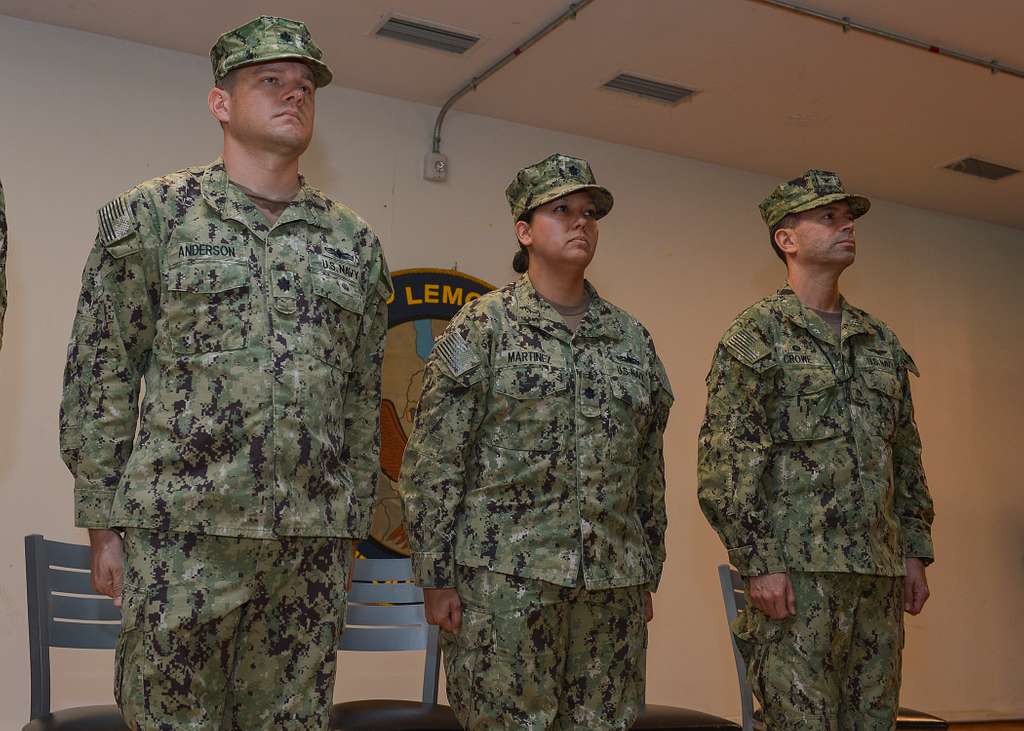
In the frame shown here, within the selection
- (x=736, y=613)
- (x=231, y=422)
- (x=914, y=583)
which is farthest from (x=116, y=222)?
(x=914, y=583)

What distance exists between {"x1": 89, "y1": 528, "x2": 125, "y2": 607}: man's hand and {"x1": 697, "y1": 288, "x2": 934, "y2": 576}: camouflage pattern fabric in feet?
4.88

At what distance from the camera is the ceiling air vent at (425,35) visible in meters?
4.23

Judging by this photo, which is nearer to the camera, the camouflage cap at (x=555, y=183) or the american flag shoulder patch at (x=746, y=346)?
the camouflage cap at (x=555, y=183)

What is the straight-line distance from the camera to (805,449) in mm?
2877

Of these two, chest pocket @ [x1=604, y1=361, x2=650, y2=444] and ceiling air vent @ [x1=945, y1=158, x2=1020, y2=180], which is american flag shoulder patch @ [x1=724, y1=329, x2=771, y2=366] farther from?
ceiling air vent @ [x1=945, y1=158, x2=1020, y2=180]

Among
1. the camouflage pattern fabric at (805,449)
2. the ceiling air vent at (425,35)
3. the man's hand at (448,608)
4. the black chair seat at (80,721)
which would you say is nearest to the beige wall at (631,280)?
the ceiling air vent at (425,35)

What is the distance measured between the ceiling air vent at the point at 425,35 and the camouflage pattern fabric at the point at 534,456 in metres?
1.87

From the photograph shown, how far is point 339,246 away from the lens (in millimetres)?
2217

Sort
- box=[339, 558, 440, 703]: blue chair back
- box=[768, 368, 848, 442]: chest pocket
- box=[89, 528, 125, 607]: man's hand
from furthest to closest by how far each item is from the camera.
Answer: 1. box=[339, 558, 440, 703]: blue chair back
2. box=[768, 368, 848, 442]: chest pocket
3. box=[89, 528, 125, 607]: man's hand

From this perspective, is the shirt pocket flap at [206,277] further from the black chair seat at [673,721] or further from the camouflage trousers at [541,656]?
the black chair seat at [673,721]

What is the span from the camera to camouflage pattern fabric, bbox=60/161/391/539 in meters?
1.97

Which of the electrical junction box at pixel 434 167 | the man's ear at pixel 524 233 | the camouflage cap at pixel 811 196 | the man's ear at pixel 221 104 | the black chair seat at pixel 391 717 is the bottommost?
the black chair seat at pixel 391 717

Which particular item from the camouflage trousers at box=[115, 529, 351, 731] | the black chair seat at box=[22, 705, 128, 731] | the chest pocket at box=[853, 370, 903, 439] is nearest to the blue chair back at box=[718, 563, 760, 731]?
the chest pocket at box=[853, 370, 903, 439]

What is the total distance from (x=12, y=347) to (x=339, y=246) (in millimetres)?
2364
